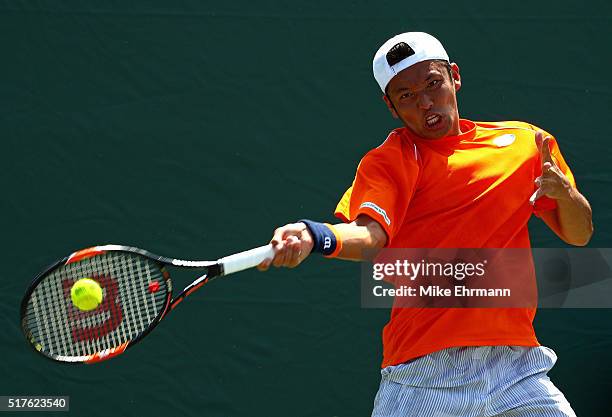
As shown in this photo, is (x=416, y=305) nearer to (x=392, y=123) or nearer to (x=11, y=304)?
(x=392, y=123)

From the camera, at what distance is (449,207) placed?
10.2 feet

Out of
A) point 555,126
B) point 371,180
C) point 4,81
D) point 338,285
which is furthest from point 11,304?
point 555,126

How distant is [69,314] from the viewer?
306 centimetres

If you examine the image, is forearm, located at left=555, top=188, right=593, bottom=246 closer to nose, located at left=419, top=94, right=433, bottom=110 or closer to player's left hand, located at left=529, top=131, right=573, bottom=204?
player's left hand, located at left=529, top=131, right=573, bottom=204

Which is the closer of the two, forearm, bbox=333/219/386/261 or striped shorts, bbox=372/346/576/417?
forearm, bbox=333/219/386/261

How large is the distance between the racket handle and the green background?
153 cm

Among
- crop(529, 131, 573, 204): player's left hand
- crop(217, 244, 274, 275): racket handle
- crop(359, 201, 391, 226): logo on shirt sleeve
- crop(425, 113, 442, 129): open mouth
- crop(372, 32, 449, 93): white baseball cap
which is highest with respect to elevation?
crop(372, 32, 449, 93): white baseball cap

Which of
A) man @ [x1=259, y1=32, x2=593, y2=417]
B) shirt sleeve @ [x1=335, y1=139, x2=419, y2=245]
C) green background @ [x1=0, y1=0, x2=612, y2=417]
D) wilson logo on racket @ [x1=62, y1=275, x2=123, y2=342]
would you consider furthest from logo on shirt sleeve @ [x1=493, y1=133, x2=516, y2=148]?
wilson logo on racket @ [x1=62, y1=275, x2=123, y2=342]

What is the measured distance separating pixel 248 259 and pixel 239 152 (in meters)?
1.64

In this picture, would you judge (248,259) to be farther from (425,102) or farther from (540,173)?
(540,173)

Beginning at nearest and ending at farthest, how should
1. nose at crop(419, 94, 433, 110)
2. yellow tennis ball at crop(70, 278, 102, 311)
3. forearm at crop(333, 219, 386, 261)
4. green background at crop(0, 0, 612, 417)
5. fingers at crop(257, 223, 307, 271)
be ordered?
fingers at crop(257, 223, 307, 271) < forearm at crop(333, 219, 386, 261) < yellow tennis ball at crop(70, 278, 102, 311) < nose at crop(419, 94, 433, 110) < green background at crop(0, 0, 612, 417)

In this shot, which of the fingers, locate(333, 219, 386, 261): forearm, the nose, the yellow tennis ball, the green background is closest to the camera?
the fingers

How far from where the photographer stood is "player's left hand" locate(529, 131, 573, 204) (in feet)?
9.98

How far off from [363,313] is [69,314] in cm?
156
